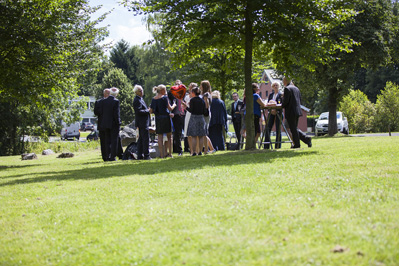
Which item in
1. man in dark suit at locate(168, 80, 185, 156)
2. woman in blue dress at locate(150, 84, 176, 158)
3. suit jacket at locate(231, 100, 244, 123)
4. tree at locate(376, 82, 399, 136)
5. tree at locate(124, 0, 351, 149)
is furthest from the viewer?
tree at locate(376, 82, 399, 136)

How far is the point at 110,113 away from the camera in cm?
1517

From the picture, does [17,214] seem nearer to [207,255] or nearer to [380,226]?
[207,255]

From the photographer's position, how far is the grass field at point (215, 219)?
13.8 feet

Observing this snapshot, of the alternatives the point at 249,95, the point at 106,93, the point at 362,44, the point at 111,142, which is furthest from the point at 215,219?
the point at 362,44

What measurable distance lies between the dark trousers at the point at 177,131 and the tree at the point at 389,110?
1404 inches

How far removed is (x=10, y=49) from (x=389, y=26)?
25081mm

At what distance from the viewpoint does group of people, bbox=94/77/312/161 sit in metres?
14.0

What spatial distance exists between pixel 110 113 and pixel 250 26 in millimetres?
5254

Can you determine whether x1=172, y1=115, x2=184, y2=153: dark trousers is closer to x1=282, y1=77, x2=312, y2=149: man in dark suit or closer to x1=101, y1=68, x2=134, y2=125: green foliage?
x1=282, y1=77, x2=312, y2=149: man in dark suit

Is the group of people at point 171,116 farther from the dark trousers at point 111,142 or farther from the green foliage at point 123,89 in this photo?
the green foliage at point 123,89

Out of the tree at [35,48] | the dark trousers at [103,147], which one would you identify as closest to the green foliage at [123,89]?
the tree at [35,48]

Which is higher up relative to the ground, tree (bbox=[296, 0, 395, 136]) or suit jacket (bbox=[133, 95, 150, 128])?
tree (bbox=[296, 0, 395, 136])

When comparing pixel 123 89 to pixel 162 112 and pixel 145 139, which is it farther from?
pixel 162 112

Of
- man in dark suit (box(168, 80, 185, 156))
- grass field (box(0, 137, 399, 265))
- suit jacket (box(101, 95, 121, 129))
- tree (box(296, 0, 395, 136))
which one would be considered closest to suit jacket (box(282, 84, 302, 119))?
man in dark suit (box(168, 80, 185, 156))
